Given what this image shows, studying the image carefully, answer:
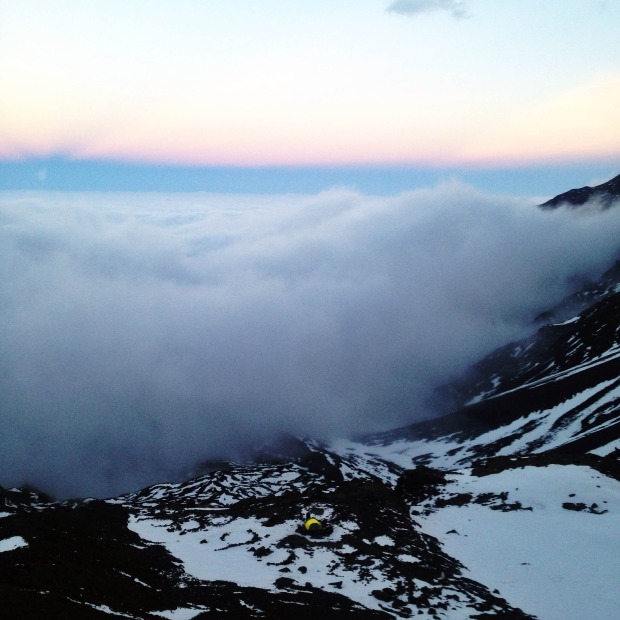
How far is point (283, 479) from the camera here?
153m

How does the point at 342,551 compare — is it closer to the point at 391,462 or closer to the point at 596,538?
the point at 596,538

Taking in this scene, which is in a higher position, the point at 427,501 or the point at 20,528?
the point at 20,528

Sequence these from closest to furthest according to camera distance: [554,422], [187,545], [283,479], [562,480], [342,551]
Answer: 1. [342,551]
2. [187,545]
3. [562,480]
4. [554,422]
5. [283,479]

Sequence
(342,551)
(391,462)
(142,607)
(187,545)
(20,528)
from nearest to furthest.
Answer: (142,607)
(20,528)
(342,551)
(187,545)
(391,462)

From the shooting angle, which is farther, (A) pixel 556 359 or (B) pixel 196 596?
(A) pixel 556 359

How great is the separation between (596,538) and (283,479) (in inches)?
4680

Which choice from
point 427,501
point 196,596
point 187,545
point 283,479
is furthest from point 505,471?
point 283,479

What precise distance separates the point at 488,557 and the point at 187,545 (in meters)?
29.7

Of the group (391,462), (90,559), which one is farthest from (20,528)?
(391,462)

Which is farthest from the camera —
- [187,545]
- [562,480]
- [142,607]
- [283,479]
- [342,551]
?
[283,479]

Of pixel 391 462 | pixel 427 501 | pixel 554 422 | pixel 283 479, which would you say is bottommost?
pixel 391 462

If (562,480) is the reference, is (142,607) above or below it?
above

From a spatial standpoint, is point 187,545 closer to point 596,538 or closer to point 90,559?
point 90,559

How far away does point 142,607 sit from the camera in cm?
2814
